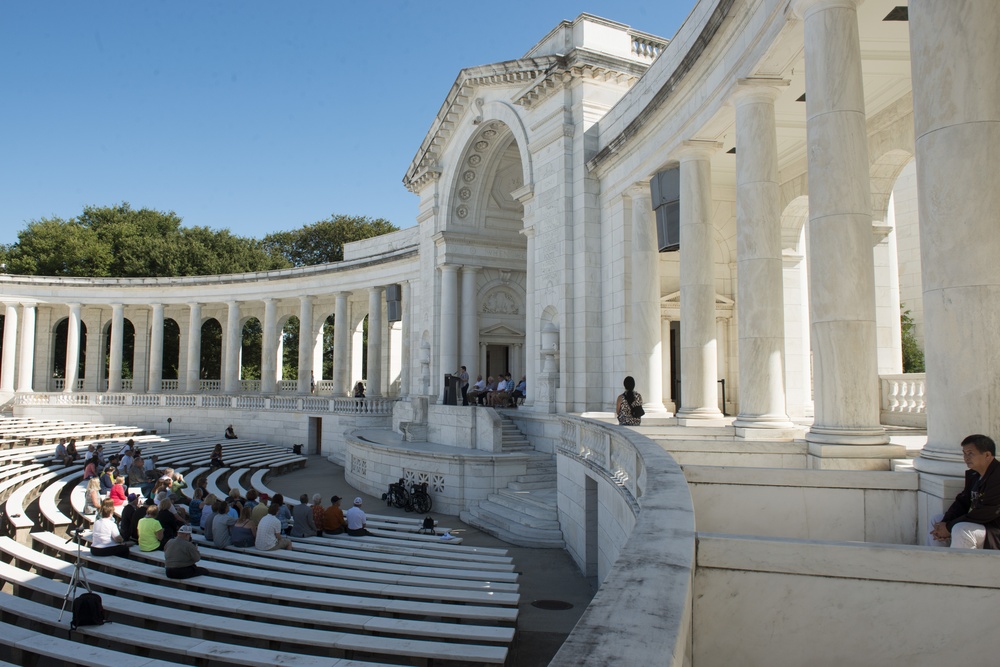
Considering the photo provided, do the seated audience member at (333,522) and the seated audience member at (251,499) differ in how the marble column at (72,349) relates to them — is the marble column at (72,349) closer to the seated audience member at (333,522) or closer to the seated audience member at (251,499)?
the seated audience member at (251,499)

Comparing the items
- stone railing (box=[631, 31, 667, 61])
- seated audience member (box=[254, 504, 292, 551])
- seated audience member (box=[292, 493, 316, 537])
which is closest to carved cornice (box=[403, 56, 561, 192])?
stone railing (box=[631, 31, 667, 61])

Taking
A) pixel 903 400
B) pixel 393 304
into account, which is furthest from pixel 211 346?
pixel 903 400

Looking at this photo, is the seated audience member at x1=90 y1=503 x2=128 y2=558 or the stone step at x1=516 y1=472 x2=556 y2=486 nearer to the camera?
the seated audience member at x1=90 y1=503 x2=128 y2=558

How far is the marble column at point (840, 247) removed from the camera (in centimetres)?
1193

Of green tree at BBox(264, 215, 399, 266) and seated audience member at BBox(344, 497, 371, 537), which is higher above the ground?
green tree at BBox(264, 215, 399, 266)

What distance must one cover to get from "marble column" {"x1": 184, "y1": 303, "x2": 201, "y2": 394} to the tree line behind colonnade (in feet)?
40.7

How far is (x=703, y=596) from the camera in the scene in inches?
227

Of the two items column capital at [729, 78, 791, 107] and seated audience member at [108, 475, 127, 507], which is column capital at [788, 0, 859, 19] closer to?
column capital at [729, 78, 791, 107]

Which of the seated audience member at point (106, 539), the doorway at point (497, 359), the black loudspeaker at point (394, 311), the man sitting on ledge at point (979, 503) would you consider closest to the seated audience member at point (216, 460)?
the black loudspeaker at point (394, 311)

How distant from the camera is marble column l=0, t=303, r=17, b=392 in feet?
188

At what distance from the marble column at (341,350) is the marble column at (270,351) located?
5.74m

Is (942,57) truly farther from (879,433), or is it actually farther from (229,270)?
(229,270)

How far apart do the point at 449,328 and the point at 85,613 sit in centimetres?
2878

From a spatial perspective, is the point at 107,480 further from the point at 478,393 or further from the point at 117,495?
the point at 478,393
